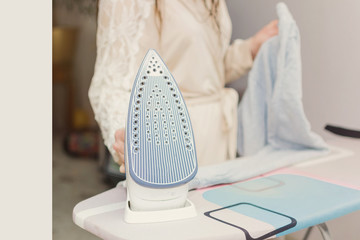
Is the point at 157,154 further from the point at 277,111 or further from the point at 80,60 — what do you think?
the point at 80,60

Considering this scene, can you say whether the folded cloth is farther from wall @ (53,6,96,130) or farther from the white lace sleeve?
wall @ (53,6,96,130)

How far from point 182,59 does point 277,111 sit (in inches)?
10.3

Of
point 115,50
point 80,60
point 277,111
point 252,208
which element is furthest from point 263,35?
point 80,60

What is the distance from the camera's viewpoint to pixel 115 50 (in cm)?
78

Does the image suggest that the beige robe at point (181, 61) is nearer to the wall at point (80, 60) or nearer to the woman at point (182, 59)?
the woman at point (182, 59)

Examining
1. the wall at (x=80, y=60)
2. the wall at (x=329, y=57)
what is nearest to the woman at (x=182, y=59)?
the wall at (x=329, y=57)

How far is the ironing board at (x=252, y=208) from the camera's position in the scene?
52 cm

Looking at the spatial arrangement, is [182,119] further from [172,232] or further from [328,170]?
[328,170]

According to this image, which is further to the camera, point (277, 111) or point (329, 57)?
point (329, 57)

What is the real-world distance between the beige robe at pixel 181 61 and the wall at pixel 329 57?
0.85 ft

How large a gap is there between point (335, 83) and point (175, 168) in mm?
790

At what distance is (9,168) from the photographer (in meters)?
0.52

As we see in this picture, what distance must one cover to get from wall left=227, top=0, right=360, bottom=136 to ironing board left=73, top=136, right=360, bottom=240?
39cm

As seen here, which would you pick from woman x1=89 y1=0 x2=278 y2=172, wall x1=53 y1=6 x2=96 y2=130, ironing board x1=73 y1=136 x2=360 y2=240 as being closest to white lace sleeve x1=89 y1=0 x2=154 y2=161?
woman x1=89 y1=0 x2=278 y2=172
